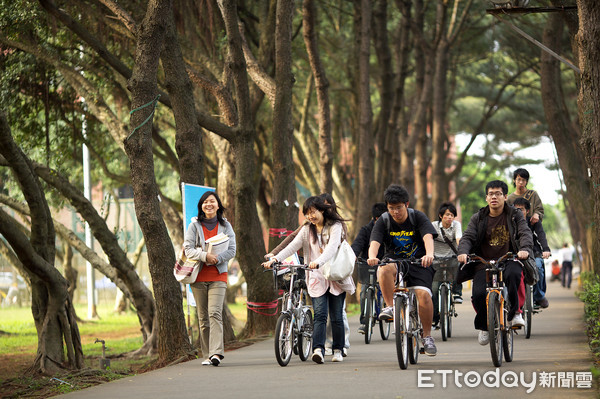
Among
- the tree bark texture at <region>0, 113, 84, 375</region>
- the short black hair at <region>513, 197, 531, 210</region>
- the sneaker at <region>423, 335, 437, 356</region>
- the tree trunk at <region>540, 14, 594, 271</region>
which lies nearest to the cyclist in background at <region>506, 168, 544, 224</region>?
the short black hair at <region>513, 197, 531, 210</region>

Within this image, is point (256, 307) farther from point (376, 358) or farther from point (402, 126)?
point (402, 126)

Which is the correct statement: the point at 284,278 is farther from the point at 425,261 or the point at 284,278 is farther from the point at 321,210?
the point at 425,261

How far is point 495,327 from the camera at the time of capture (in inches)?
→ 366

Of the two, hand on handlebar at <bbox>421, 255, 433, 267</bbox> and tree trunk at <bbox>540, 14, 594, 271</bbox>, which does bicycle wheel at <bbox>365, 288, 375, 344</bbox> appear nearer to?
hand on handlebar at <bbox>421, 255, 433, 267</bbox>

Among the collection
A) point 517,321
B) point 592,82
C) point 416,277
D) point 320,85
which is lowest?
point 517,321

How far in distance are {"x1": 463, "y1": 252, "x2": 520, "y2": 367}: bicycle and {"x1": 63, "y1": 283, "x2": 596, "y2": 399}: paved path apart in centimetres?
19

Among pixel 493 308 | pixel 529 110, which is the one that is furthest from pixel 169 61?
pixel 529 110

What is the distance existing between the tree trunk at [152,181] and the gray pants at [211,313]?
1235 millimetres

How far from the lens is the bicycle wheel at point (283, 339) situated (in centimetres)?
999

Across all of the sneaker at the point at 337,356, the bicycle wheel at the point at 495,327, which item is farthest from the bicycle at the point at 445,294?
the bicycle wheel at the point at 495,327

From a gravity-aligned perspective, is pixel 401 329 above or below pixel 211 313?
below

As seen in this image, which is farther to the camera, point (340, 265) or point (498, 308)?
point (340, 265)

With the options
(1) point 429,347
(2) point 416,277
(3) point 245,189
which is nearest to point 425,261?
(2) point 416,277

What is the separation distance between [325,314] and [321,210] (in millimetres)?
1111
